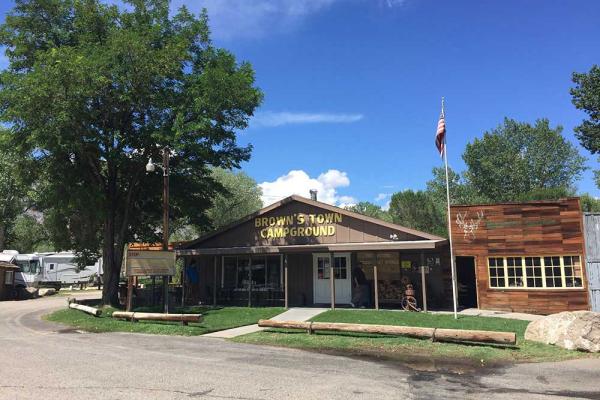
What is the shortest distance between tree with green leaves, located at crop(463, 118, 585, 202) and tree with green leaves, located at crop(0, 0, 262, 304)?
135ft

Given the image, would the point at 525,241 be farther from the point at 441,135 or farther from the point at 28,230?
the point at 28,230

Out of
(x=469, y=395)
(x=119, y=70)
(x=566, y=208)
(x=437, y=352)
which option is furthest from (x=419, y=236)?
(x=119, y=70)

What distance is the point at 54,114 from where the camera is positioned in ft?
59.9

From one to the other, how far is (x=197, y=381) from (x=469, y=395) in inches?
167

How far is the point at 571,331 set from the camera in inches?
446

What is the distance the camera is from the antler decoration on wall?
20141 millimetres

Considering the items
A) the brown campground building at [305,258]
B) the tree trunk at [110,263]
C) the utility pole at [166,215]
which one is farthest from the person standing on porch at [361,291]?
the tree trunk at [110,263]

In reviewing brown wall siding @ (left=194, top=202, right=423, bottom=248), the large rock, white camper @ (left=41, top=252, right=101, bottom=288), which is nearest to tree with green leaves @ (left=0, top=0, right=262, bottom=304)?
brown wall siding @ (left=194, top=202, right=423, bottom=248)

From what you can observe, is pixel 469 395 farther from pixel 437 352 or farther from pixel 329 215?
pixel 329 215

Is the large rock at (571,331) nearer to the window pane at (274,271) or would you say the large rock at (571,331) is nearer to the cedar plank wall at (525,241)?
the cedar plank wall at (525,241)

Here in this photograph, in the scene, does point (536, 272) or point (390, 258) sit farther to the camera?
point (390, 258)

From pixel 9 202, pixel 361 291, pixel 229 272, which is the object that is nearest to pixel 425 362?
pixel 361 291

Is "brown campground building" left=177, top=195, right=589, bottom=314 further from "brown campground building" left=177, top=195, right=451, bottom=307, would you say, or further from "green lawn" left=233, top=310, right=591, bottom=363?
"green lawn" left=233, top=310, right=591, bottom=363

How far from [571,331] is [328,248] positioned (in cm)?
985
